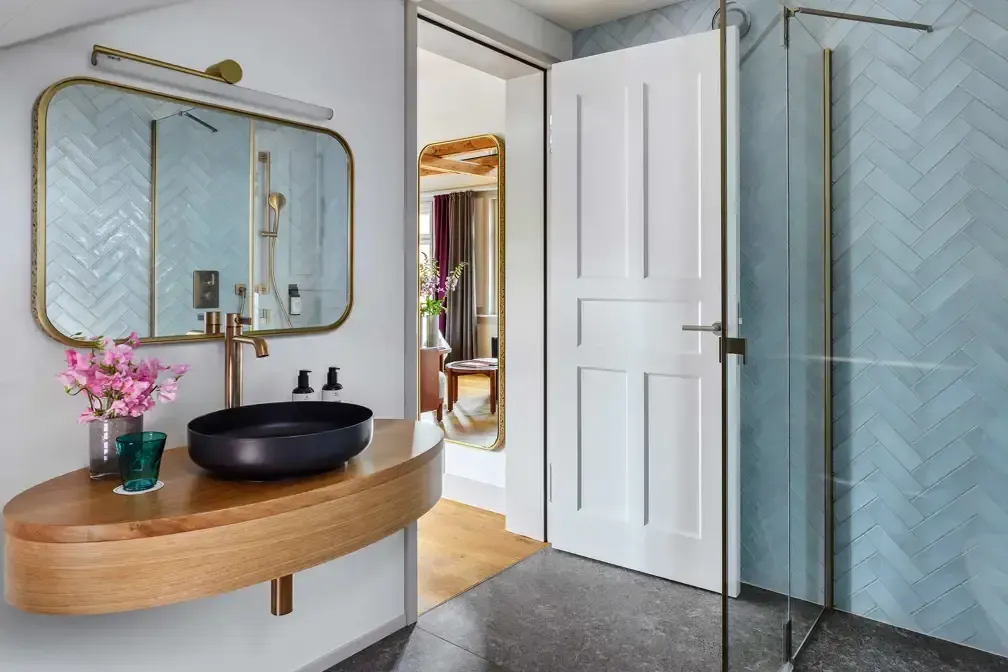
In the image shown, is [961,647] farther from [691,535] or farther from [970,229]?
[970,229]

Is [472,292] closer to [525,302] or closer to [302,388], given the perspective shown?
[525,302]

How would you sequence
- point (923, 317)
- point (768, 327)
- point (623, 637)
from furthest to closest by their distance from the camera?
1. point (623, 637)
2. point (923, 317)
3. point (768, 327)

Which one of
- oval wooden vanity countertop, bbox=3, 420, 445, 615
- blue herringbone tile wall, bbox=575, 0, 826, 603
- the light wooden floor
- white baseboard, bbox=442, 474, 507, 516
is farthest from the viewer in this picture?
white baseboard, bbox=442, 474, 507, 516

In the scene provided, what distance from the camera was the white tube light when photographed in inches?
61.1

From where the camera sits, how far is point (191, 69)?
1.71m

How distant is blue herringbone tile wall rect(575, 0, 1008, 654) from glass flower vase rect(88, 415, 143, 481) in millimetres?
1548

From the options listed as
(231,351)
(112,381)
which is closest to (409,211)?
(231,351)

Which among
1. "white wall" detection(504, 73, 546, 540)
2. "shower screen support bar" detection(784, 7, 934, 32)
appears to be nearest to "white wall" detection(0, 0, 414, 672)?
"white wall" detection(504, 73, 546, 540)

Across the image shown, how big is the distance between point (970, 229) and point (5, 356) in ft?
8.38

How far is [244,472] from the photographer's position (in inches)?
54.1

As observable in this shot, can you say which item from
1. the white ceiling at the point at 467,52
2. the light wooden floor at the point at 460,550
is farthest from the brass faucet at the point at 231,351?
Result: the white ceiling at the point at 467,52

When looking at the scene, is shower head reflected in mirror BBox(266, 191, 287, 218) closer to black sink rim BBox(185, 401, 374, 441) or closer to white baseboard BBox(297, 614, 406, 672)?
black sink rim BBox(185, 401, 374, 441)

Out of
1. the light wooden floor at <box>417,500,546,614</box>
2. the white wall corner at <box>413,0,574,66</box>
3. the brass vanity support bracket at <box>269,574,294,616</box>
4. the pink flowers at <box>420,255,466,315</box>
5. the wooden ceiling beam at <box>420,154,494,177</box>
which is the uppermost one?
the white wall corner at <box>413,0,574,66</box>

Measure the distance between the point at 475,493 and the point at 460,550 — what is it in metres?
0.57
